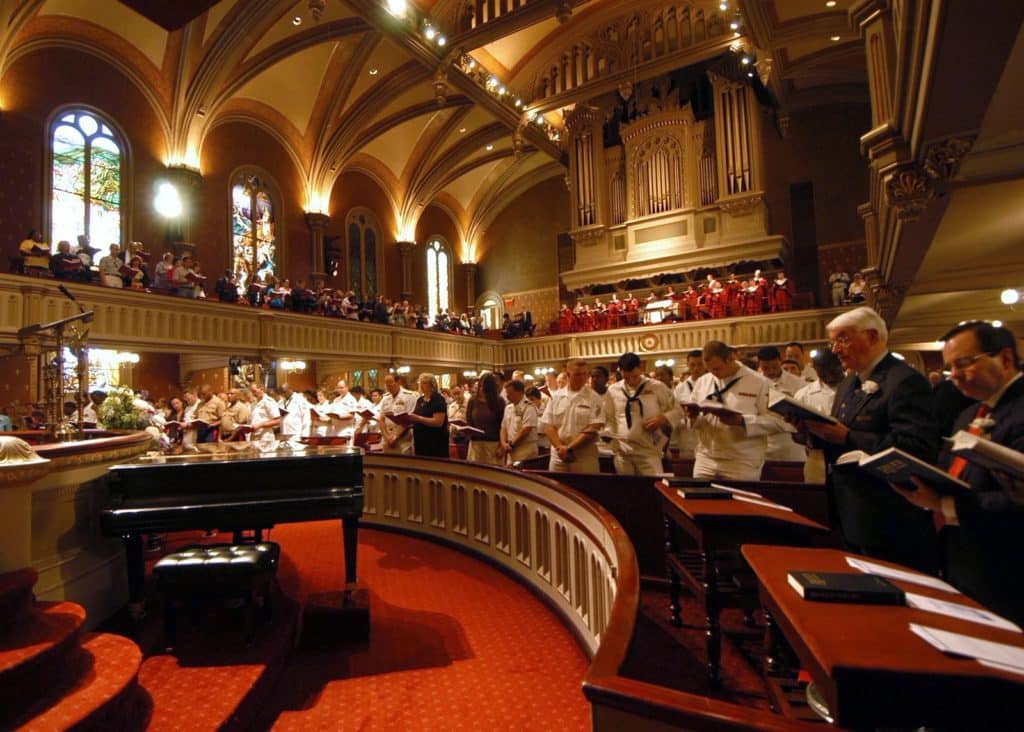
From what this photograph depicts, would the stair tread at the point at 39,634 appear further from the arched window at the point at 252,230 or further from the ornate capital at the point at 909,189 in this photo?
the arched window at the point at 252,230

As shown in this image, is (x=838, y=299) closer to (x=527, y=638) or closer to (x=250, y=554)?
(x=527, y=638)

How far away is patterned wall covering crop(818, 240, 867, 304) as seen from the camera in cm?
1774

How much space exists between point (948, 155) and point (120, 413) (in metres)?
7.12

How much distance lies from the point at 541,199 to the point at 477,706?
77.2 feet

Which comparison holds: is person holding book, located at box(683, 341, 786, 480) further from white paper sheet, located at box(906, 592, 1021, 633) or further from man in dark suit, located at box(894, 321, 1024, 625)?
white paper sheet, located at box(906, 592, 1021, 633)

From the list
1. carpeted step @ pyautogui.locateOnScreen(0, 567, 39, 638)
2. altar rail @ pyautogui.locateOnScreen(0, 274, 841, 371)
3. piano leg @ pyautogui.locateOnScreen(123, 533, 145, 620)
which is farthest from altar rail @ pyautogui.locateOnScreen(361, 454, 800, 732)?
altar rail @ pyautogui.locateOnScreen(0, 274, 841, 371)

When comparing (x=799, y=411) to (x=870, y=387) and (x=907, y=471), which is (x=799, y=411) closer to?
(x=870, y=387)

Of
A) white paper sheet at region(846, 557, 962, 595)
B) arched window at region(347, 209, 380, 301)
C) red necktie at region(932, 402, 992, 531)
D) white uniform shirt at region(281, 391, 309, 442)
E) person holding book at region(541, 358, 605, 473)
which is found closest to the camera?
white paper sheet at region(846, 557, 962, 595)

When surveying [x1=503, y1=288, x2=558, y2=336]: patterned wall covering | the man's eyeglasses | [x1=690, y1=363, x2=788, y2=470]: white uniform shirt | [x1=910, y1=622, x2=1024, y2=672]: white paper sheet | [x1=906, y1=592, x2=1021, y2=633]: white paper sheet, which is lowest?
[x1=906, y1=592, x2=1021, y2=633]: white paper sheet

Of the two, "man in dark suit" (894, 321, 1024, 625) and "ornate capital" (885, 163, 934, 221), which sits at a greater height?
"ornate capital" (885, 163, 934, 221)

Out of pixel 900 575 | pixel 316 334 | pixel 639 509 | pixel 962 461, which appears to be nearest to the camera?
pixel 900 575

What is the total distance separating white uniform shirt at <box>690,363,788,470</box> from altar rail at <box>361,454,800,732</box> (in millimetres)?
1324

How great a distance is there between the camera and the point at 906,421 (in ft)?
7.62

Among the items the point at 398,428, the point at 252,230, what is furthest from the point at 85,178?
the point at 398,428
